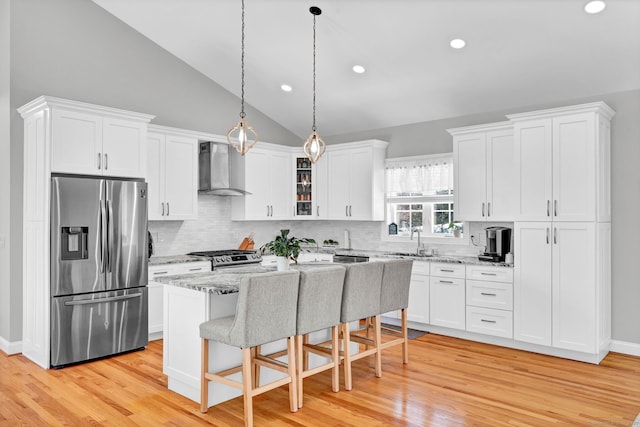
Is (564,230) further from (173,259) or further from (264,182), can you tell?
(173,259)

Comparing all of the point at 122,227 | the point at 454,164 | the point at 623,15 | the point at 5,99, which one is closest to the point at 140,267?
the point at 122,227

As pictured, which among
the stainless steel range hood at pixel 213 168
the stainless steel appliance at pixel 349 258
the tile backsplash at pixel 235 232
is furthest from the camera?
the stainless steel appliance at pixel 349 258

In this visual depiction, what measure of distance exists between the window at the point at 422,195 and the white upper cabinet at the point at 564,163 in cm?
125

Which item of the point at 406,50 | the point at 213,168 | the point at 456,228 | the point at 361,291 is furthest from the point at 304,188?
the point at 361,291

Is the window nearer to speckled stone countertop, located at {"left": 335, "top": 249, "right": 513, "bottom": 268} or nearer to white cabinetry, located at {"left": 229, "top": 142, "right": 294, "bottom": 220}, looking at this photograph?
speckled stone countertop, located at {"left": 335, "top": 249, "right": 513, "bottom": 268}

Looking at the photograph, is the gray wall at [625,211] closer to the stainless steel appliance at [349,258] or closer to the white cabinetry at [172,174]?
the stainless steel appliance at [349,258]

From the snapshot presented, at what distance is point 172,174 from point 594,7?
466 centimetres

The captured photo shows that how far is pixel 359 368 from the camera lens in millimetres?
4383

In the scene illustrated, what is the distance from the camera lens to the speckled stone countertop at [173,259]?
5.41m

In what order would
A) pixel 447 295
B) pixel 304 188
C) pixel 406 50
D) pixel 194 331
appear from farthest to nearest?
pixel 304 188
pixel 447 295
pixel 406 50
pixel 194 331

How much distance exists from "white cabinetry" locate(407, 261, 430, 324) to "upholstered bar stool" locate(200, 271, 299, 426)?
269cm

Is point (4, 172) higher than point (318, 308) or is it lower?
higher

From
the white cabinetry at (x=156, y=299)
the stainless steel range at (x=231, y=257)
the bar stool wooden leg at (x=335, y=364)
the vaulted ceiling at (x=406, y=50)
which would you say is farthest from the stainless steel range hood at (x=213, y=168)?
the bar stool wooden leg at (x=335, y=364)

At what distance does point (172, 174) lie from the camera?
579 cm
